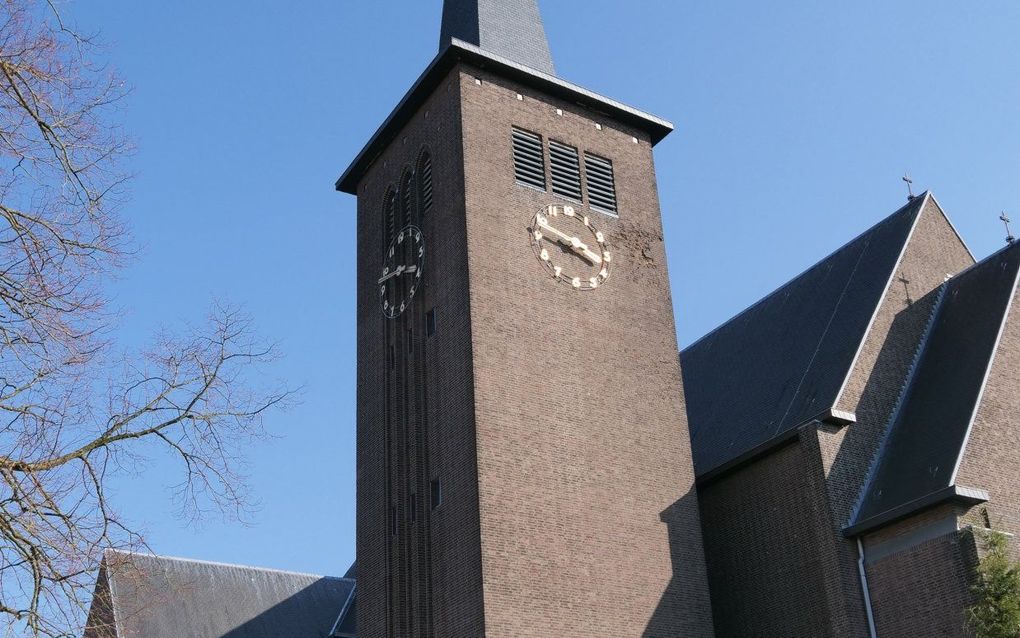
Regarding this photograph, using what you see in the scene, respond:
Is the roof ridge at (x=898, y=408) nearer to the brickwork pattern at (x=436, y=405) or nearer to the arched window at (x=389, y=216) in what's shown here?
the brickwork pattern at (x=436, y=405)

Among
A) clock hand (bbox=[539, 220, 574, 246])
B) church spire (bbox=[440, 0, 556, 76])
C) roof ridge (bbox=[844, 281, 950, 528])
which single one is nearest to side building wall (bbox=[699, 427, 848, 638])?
roof ridge (bbox=[844, 281, 950, 528])

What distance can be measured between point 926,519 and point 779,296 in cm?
1016

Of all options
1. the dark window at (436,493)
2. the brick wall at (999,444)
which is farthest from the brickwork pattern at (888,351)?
the dark window at (436,493)

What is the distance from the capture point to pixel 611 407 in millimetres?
21953

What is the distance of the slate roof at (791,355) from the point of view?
75.8ft

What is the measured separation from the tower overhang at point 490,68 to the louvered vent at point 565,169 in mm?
1397

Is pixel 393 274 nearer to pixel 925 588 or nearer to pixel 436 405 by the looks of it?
pixel 436 405

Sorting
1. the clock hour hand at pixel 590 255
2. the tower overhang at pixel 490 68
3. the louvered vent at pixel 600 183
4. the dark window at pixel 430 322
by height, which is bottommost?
the dark window at pixel 430 322

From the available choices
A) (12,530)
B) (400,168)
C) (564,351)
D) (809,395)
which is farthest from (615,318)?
(12,530)

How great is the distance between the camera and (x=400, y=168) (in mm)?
25953

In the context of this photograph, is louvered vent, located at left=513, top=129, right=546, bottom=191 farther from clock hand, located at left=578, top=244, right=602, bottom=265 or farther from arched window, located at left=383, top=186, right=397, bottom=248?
arched window, located at left=383, top=186, right=397, bottom=248

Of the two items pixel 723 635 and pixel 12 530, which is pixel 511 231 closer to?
pixel 723 635

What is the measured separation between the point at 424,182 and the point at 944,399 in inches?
462

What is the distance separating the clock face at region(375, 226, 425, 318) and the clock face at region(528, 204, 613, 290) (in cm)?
273
